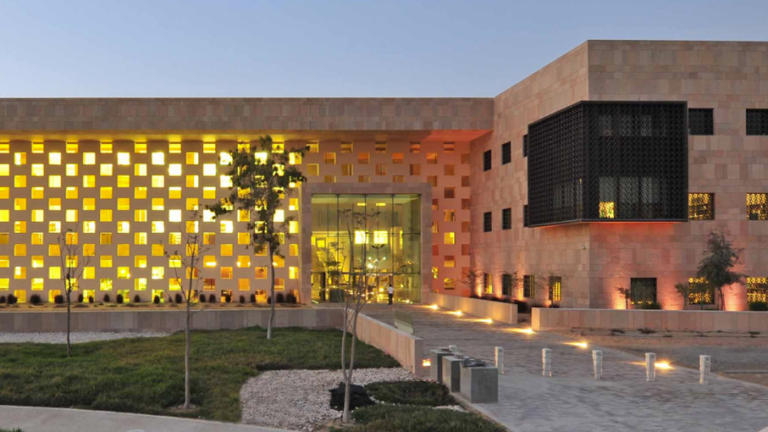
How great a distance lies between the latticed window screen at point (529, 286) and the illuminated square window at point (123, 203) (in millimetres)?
28743

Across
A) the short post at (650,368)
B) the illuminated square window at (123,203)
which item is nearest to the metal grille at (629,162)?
the short post at (650,368)

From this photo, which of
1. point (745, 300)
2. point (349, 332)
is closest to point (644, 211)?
point (745, 300)

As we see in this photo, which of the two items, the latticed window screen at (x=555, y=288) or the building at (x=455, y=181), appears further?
the latticed window screen at (x=555, y=288)

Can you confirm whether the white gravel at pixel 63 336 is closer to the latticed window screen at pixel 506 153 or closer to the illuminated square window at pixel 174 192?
the latticed window screen at pixel 506 153

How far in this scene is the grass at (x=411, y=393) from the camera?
14820 mm

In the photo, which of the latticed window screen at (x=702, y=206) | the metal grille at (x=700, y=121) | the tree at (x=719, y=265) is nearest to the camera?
the tree at (x=719, y=265)

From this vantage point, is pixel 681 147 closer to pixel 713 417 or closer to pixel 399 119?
pixel 399 119

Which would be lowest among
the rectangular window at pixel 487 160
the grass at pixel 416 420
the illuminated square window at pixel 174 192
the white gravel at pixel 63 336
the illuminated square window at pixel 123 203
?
the white gravel at pixel 63 336

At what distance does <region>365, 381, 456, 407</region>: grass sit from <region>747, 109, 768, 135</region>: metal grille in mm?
26335

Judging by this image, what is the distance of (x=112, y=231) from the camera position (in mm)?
53406

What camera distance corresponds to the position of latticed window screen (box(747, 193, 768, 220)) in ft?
116

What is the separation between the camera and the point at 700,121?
35.5 m

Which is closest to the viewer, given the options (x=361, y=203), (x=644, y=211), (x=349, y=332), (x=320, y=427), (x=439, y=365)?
(x=320, y=427)

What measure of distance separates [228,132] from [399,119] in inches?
448
